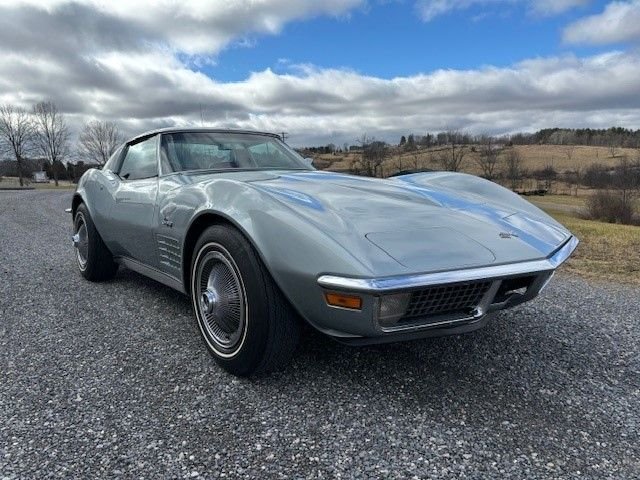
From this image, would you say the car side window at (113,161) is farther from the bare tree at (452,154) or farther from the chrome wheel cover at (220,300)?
the bare tree at (452,154)

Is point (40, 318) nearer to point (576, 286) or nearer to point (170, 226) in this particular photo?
point (170, 226)

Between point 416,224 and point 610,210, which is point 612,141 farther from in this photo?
point 416,224

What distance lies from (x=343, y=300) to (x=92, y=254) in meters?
3.18

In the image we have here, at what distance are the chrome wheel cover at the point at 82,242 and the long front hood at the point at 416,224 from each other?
242cm

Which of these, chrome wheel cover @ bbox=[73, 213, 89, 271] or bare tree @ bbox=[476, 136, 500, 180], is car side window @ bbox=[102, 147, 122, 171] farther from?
bare tree @ bbox=[476, 136, 500, 180]

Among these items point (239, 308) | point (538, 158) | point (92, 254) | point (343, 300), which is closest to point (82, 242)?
point (92, 254)

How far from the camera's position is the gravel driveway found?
1.77 meters

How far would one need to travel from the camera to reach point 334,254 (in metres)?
2.01

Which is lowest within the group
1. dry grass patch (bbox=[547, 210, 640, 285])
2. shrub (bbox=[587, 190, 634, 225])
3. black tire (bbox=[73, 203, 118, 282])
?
shrub (bbox=[587, 190, 634, 225])

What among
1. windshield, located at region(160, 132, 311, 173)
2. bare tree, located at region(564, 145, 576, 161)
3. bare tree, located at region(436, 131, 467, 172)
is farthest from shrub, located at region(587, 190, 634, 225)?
bare tree, located at region(564, 145, 576, 161)

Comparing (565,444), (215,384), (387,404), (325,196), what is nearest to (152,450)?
(215,384)

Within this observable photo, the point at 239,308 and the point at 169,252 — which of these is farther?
the point at 169,252

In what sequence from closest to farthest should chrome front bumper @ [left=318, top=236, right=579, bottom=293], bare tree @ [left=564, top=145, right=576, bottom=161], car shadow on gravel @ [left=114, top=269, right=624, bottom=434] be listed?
1. chrome front bumper @ [left=318, top=236, right=579, bottom=293]
2. car shadow on gravel @ [left=114, top=269, right=624, bottom=434]
3. bare tree @ [left=564, top=145, right=576, bottom=161]

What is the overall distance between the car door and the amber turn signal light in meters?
1.62
